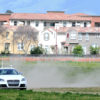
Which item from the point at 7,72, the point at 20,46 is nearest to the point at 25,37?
the point at 20,46

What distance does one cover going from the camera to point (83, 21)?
385ft

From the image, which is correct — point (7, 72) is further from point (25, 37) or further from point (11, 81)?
point (25, 37)

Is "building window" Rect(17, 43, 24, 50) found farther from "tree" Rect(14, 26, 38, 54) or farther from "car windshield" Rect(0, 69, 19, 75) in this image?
"car windshield" Rect(0, 69, 19, 75)

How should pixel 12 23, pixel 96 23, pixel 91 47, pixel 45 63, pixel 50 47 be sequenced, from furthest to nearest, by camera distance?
pixel 96 23
pixel 12 23
pixel 50 47
pixel 91 47
pixel 45 63

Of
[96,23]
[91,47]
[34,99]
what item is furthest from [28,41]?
[34,99]

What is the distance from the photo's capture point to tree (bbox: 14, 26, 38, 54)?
325 feet

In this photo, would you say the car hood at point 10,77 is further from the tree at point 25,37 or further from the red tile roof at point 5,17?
the red tile roof at point 5,17

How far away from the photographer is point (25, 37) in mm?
99438

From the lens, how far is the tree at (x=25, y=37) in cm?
9906

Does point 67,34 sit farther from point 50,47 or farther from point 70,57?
point 70,57

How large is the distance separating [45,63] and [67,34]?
24.6 meters

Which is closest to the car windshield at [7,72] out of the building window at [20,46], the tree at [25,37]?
the tree at [25,37]

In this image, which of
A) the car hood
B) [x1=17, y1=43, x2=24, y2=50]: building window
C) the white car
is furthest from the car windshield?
[x1=17, y1=43, x2=24, y2=50]: building window

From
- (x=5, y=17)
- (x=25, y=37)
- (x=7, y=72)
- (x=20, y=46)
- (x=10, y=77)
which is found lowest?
(x=10, y=77)
